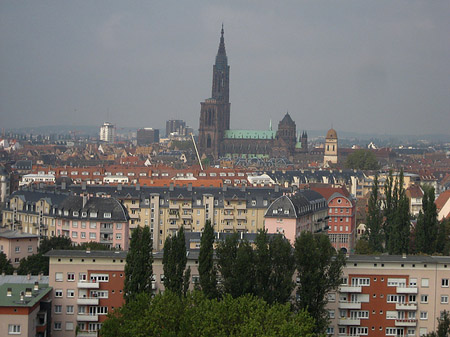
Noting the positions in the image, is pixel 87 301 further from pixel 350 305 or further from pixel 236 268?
pixel 350 305

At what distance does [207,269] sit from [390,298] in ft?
29.1

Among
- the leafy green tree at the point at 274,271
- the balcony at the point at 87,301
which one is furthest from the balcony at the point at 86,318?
the leafy green tree at the point at 274,271

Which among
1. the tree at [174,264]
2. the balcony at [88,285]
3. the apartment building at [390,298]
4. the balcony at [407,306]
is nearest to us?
the tree at [174,264]

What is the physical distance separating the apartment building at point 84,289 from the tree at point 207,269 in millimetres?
3947

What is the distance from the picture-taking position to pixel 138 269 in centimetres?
4491

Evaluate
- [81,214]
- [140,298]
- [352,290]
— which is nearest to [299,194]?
[81,214]

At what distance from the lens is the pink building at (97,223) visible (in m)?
73.1

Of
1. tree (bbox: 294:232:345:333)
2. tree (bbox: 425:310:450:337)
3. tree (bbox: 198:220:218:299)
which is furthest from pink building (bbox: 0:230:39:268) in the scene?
tree (bbox: 425:310:450:337)

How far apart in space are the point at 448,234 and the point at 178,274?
28703 millimetres

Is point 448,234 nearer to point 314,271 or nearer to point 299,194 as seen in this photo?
point 299,194

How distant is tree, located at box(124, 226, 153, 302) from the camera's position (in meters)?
44.8

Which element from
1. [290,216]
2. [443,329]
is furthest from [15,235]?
[443,329]

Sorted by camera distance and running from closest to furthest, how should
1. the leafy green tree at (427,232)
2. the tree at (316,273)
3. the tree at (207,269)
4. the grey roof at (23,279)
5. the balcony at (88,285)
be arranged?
the tree at (316,273), the tree at (207,269), the balcony at (88,285), the grey roof at (23,279), the leafy green tree at (427,232)

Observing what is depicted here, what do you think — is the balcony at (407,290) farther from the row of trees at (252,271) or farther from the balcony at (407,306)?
the row of trees at (252,271)
